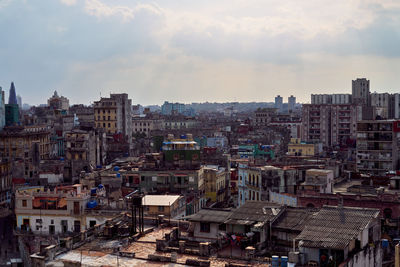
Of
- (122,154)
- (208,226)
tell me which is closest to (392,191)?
(208,226)

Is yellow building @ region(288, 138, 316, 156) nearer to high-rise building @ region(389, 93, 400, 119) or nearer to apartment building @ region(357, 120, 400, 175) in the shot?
apartment building @ region(357, 120, 400, 175)

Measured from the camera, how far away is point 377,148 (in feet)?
248

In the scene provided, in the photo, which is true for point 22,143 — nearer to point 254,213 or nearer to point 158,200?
point 158,200

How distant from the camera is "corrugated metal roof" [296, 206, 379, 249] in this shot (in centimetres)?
2633

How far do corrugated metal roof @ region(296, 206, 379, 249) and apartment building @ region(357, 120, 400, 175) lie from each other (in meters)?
48.0

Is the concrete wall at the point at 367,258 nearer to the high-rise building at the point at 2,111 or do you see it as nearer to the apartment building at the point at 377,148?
the apartment building at the point at 377,148

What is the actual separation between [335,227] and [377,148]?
5116 centimetres

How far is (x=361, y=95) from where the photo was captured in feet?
629

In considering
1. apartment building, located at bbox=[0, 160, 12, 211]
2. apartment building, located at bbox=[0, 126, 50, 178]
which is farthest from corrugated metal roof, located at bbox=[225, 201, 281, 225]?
apartment building, located at bbox=[0, 126, 50, 178]

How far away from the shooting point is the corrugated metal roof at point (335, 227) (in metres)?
26.3

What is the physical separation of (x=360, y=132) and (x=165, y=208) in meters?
39.5

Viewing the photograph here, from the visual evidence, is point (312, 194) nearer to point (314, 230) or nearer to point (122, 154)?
point (314, 230)

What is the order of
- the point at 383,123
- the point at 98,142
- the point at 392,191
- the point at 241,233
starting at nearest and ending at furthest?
1. the point at 241,233
2. the point at 392,191
3. the point at 383,123
4. the point at 98,142

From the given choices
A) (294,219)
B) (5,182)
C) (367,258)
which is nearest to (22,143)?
(5,182)
